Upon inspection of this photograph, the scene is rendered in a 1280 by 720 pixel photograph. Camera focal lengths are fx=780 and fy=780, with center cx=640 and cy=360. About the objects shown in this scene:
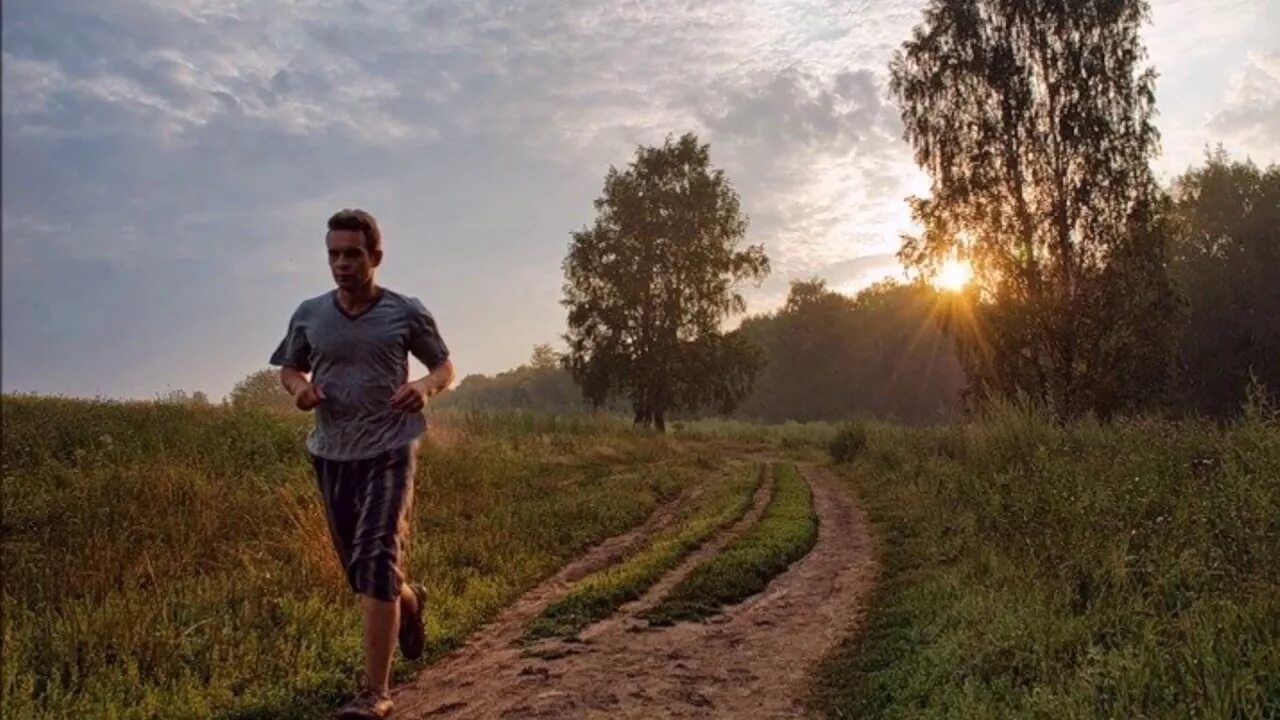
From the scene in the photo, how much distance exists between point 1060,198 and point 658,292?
18.1 metres

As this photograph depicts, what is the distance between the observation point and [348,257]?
4.06 metres

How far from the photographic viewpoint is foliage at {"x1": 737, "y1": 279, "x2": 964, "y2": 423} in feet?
286

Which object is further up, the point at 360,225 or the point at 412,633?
the point at 360,225

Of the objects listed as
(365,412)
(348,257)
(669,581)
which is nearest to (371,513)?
(365,412)

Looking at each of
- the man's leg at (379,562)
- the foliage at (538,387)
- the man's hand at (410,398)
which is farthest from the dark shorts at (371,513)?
the foliage at (538,387)

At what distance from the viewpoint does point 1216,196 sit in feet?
127

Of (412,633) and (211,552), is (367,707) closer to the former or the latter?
(412,633)

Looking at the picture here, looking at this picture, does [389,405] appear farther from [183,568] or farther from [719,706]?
[183,568]

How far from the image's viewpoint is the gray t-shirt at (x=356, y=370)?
13.3ft

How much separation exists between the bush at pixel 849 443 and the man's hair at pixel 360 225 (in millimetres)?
19818

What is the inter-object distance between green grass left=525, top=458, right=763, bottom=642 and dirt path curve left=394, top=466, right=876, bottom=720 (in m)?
0.23

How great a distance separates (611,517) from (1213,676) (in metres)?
8.15

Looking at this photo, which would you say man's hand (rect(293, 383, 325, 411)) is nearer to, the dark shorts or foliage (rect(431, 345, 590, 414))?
the dark shorts

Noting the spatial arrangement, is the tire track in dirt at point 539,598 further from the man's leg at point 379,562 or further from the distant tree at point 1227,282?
the distant tree at point 1227,282
